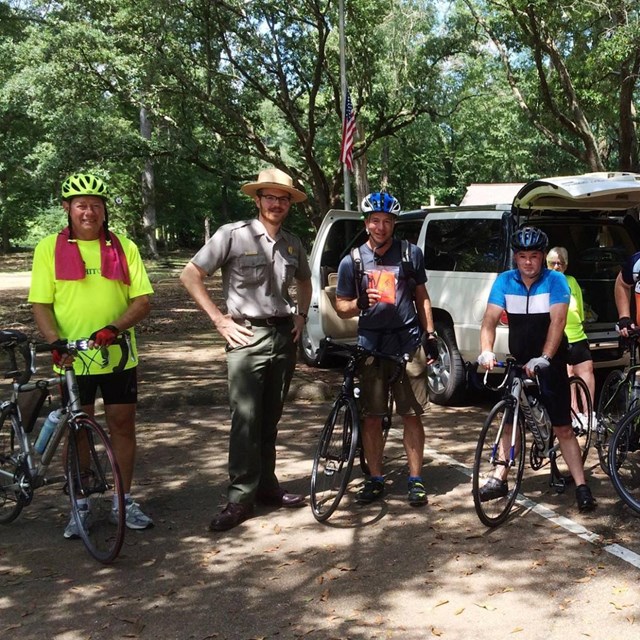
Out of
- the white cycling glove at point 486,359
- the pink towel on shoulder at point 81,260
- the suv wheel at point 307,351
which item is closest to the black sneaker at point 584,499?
the white cycling glove at point 486,359

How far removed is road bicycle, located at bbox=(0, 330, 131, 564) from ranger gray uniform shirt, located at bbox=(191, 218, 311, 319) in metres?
0.67

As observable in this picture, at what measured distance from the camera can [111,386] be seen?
4.28m

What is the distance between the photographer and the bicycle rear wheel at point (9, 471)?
14.4 feet

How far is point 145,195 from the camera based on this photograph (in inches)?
1542

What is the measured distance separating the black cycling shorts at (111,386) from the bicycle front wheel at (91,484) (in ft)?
0.79

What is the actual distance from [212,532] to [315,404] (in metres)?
3.47

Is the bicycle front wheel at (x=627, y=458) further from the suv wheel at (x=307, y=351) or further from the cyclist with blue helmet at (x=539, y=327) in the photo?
the suv wheel at (x=307, y=351)

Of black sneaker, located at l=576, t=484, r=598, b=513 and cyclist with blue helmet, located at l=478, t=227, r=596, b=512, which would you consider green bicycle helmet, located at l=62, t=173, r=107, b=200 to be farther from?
black sneaker, located at l=576, t=484, r=598, b=513

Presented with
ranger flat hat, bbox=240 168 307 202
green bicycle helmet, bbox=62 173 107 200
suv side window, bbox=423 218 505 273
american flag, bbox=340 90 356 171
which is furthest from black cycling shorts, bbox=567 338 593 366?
american flag, bbox=340 90 356 171

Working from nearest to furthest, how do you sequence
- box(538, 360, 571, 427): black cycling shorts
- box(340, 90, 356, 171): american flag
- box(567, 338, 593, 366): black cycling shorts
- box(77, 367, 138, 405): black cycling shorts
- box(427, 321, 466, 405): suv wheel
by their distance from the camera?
box(77, 367, 138, 405): black cycling shorts, box(538, 360, 571, 427): black cycling shorts, box(567, 338, 593, 366): black cycling shorts, box(427, 321, 466, 405): suv wheel, box(340, 90, 356, 171): american flag

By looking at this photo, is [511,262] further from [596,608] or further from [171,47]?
[171,47]

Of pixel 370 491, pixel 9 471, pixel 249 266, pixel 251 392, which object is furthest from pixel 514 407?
pixel 9 471

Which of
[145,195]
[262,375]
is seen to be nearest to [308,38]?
[262,375]

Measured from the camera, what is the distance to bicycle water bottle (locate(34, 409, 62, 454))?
4.16 metres
